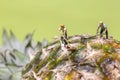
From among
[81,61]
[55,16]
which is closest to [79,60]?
[81,61]

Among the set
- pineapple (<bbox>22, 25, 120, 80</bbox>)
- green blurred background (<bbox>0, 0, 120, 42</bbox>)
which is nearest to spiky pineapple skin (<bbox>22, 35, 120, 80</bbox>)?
pineapple (<bbox>22, 25, 120, 80</bbox>)

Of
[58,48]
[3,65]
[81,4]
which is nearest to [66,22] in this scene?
[81,4]

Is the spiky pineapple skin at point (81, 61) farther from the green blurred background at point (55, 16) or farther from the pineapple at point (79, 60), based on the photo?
the green blurred background at point (55, 16)

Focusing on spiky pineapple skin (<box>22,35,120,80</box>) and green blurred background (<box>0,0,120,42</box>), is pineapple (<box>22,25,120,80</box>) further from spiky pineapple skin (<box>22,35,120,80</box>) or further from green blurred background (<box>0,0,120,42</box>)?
green blurred background (<box>0,0,120,42</box>)

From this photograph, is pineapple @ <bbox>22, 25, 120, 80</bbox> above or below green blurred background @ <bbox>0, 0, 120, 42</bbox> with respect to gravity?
above

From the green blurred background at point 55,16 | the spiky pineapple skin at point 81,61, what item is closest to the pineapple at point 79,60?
the spiky pineapple skin at point 81,61

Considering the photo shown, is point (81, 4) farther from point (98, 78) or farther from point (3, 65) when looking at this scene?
point (98, 78)

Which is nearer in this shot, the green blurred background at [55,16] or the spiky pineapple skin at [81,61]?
the spiky pineapple skin at [81,61]
